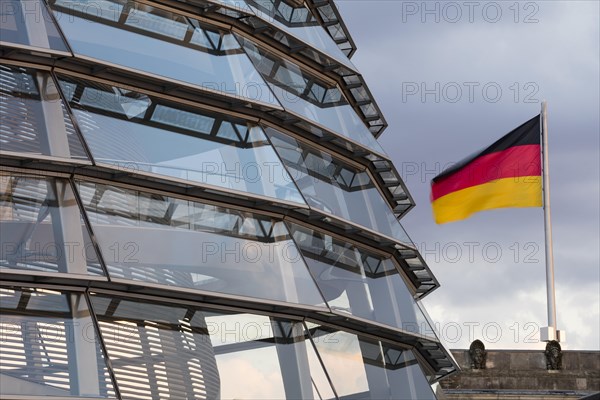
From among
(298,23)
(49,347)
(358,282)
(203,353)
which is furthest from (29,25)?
(358,282)

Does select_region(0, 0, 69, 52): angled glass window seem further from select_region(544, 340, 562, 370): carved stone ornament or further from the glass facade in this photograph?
A: select_region(544, 340, 562, 370): carved stone ornament

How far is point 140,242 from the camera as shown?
43.9ft

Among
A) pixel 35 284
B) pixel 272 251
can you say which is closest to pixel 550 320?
pixel 272 251

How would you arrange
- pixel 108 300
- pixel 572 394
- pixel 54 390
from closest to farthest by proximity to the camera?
pixel 54 390 < pixel 108 300 < pixel 572 394

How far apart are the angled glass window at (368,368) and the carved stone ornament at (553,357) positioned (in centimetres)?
1897

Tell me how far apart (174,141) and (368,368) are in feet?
12.4

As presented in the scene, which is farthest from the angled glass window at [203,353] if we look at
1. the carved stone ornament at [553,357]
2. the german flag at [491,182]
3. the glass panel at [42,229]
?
the carved stone ornament at [553,357]

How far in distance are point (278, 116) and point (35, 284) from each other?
4331mm

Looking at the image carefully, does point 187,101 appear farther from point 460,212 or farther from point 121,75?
point 460,212

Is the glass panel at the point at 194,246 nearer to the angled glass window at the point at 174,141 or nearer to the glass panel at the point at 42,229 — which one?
the glass panel at the point at 42,229

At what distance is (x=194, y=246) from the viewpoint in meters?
13.8

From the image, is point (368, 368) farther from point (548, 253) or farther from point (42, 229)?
point (548, 253)

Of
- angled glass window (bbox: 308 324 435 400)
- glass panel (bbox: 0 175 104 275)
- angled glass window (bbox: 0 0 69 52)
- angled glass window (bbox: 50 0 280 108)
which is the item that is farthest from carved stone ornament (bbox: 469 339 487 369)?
glass panel (bbox: 0 175 104 275)

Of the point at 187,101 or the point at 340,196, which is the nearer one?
the point at 187,101
